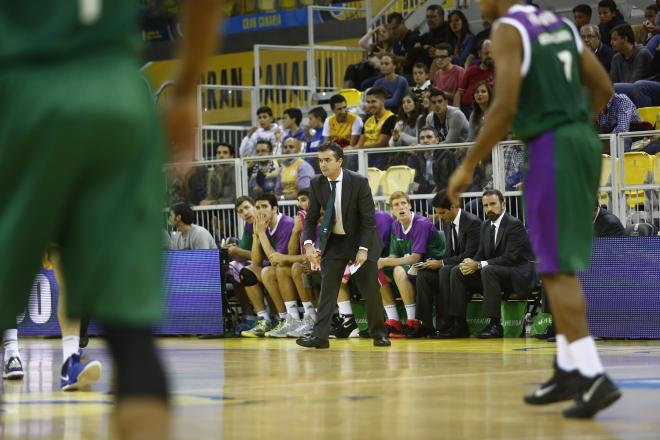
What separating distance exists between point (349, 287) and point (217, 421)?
9090mm

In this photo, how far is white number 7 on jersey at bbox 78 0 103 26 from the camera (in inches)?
118

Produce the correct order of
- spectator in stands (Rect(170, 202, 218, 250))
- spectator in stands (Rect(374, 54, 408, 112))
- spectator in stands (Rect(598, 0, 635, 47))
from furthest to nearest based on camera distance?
spectator in stands (Rect(374, 54, 408, 112)), spectator in stands (Rect(598, 0, 635, 47)), spectator in stands (Rect(170, 202, 218, 250))

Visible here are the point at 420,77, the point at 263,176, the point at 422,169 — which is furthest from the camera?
the point at 420,77

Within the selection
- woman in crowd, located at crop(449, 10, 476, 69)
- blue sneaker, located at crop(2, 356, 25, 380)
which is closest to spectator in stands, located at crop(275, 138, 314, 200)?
woman in crowd, located at crop(449, 10, 476, 69)

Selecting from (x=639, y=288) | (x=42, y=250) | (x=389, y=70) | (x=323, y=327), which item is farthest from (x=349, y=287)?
(x=42, y=250)

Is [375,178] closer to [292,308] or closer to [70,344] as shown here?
[292,308]

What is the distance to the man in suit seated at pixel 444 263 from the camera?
14.3 metres

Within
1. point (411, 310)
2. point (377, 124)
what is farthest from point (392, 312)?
point (377, 124)

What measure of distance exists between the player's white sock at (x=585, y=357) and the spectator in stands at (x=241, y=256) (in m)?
10.2

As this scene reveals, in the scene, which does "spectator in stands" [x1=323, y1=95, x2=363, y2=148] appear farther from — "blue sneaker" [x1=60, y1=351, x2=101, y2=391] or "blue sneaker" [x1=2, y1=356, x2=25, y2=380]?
"blue sneaker" [x1=60, y1=351, x2=101, y2=391]

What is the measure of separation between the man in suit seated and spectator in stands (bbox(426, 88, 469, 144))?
2059mm

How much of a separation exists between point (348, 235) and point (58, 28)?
1001cm

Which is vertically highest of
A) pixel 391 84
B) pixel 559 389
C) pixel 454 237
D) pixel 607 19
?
pixel 607 19

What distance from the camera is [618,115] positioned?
1491cm
